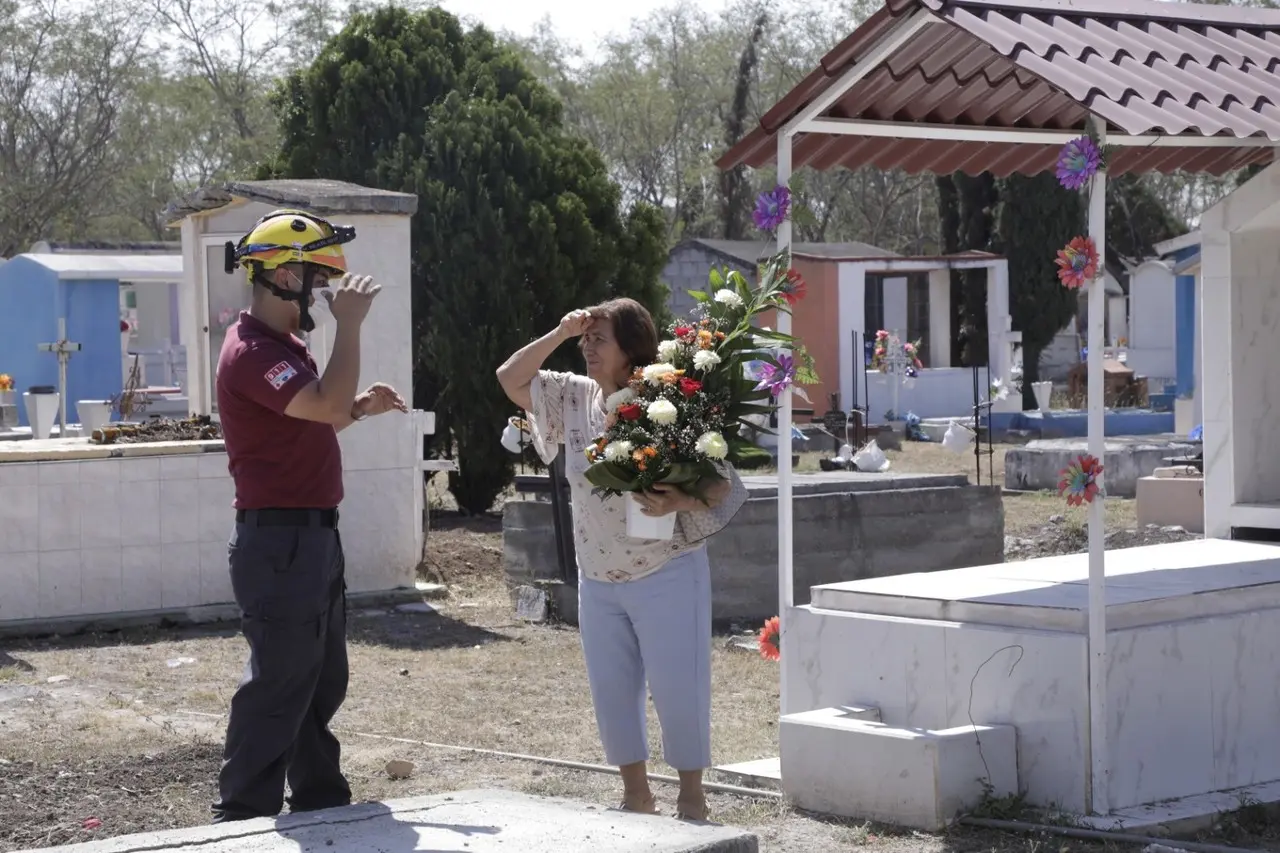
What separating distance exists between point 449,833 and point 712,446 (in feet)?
4.76

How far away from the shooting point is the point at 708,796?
6.23 meters

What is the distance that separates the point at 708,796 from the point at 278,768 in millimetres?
1885

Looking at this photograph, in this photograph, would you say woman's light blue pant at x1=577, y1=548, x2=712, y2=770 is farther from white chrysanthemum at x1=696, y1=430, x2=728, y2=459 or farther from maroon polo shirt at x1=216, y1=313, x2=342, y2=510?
maroon polo shirt at x1=216, y1=313, x2=342, y2=510

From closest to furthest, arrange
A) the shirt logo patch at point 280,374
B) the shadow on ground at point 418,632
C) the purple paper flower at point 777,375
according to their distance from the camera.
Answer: the shirt logo patch at point 280,374 < the purple paper flower at point 777,375 < the shadow on ground at point 418,632

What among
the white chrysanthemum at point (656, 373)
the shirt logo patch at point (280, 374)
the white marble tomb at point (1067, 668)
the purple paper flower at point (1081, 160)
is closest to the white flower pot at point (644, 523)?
the white chrysanthemum at point (656, 373)

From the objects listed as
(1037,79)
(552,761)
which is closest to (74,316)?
(552,761)

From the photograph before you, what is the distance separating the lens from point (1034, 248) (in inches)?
1226

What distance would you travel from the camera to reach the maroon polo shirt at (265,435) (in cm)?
489

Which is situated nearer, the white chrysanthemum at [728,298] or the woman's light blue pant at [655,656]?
the woman's light blue pant at [655,656]

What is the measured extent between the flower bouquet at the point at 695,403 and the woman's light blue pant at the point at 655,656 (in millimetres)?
215

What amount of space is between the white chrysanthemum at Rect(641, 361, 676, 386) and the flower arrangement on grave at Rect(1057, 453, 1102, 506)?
137 centimetres

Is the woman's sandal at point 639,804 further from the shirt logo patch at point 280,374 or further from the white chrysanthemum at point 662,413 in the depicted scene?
the shirt logo patch at point 280,374

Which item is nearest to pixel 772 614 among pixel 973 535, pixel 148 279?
pixel 973 535

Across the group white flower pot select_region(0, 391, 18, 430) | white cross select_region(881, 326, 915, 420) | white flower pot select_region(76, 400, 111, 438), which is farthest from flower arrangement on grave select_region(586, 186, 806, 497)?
white cross select_region(881, 326, 915, 420)
